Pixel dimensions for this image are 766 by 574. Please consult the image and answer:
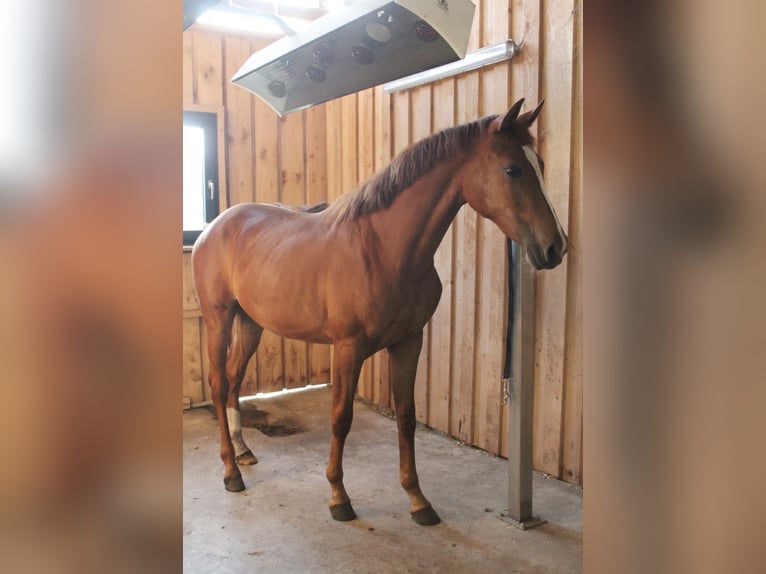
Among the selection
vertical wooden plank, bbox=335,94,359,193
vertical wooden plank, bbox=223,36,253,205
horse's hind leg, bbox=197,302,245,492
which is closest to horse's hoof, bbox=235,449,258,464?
horse's hind leg, bbox=197,302,245,492

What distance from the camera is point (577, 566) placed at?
6.39ft

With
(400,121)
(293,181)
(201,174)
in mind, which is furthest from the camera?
(293,181)

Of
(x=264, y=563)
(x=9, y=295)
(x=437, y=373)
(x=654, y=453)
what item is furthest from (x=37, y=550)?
(x=437, y=373)

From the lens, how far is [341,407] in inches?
91.4

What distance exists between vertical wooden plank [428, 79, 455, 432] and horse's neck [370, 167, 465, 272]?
970 millimetres

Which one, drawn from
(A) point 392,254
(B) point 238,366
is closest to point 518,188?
(A) point 392,254

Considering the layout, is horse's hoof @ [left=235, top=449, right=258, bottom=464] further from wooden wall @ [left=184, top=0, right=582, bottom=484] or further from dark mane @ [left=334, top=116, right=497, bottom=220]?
dark mane @ [left=334, top=116, right=497, bottom=220]

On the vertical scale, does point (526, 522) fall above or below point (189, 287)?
below

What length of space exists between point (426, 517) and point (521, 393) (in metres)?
0.63

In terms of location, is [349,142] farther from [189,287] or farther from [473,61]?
[189,287]

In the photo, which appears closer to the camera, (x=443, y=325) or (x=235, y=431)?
(x=235, y=431)

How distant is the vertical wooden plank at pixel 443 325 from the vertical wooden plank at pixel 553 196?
0.63m

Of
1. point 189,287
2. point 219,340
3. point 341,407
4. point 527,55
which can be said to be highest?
point 527,55

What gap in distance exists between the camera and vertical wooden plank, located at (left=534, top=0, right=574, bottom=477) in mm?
2502
